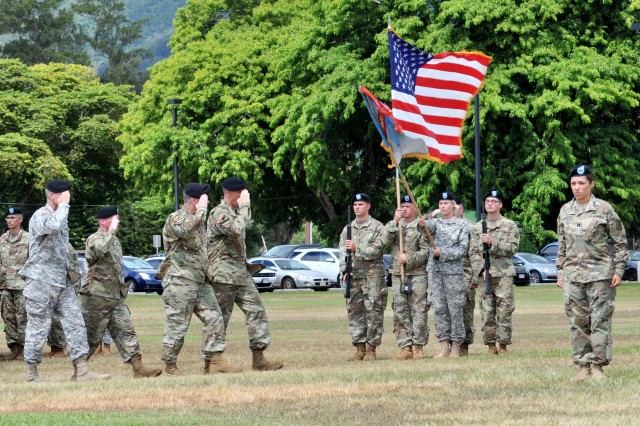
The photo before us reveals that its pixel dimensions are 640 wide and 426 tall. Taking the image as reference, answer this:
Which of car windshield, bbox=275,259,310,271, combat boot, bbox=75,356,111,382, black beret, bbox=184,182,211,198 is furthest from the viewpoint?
car windshield, bbox=275,259,310,271

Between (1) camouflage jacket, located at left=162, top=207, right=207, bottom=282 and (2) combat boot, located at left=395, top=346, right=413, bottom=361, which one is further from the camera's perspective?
(2) combat boot, located at left=395, top=346, right=413, bottom=361

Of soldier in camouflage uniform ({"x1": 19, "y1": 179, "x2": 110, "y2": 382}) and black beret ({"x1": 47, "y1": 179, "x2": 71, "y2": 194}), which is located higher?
black beret ({"x1": 47, "y1": 179, "x2": 71, "y2": 194})

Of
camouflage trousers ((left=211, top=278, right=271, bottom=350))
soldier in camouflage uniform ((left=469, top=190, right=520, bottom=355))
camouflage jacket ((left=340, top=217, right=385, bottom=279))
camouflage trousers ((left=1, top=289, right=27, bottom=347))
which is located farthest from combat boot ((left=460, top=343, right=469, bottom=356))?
camouflage trousers ((left=1, top=289, right=27, bottom=347))

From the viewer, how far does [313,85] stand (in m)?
45.5

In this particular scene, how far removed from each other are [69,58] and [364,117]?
2207 inches

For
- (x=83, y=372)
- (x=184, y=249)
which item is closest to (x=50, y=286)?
(x=83, y=372)

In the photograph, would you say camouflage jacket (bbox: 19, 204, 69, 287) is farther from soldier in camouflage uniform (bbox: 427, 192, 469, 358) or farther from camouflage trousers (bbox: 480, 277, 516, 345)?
camouflage trousers (bbox: 480, 277, 516, 345)

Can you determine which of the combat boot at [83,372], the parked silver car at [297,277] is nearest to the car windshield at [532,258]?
the parked silver car at [297,277]

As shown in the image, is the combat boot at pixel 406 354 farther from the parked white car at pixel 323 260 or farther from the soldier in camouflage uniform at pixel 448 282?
the parked white car at pixel 323 260

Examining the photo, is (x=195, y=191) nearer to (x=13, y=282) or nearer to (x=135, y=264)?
(x=13, y=282)

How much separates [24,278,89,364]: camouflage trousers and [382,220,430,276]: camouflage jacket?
13.3 feet

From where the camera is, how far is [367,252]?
1608 cm

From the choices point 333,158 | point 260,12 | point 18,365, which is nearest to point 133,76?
point 260,12

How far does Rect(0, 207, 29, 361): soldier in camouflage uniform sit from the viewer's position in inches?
705
